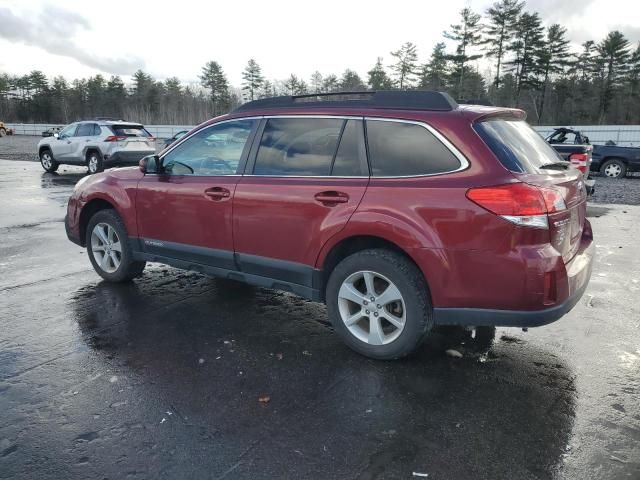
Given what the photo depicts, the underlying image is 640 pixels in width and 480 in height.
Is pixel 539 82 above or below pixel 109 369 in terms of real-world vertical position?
above

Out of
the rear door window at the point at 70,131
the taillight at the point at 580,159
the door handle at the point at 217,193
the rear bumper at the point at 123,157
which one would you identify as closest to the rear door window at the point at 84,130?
the rear door window at the point at 70,131

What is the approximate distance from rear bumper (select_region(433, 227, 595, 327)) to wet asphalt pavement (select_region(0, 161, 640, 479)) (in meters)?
0.44

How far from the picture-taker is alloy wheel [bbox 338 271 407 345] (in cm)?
358

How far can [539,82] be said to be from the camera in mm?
54562

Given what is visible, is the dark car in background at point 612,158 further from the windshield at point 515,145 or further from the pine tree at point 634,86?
the pine tree at point 634,86

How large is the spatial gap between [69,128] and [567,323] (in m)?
17.7

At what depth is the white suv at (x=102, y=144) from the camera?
53.6ft

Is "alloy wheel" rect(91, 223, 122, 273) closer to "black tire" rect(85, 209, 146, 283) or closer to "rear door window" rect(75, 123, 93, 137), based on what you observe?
"black tire" rect(85, 209, 146, 283)

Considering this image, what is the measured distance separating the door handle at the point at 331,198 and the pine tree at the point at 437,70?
2186 inches

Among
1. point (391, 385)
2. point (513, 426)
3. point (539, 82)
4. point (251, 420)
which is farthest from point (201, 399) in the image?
point (539, 82)

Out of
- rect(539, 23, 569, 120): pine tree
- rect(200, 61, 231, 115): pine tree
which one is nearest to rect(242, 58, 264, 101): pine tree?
rect(200, 61, 231, 115): pine tree

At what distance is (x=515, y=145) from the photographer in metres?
3.47

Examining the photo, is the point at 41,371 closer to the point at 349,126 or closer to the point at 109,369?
the point at 109,369

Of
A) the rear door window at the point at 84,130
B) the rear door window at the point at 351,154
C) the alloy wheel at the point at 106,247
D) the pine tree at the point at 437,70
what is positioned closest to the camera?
the rear door window at the point at 351,154
